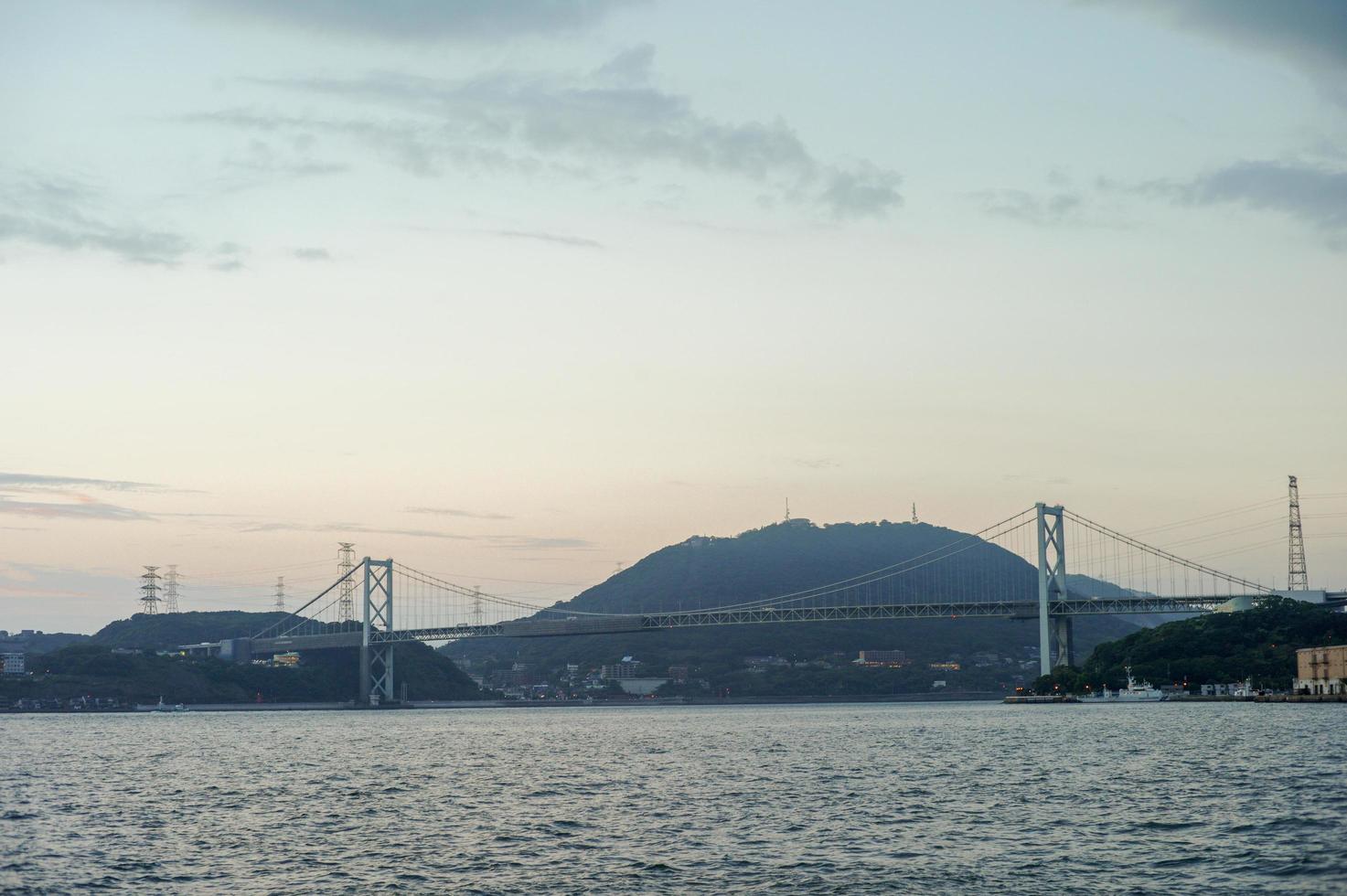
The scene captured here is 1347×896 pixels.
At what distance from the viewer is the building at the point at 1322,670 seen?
388ft

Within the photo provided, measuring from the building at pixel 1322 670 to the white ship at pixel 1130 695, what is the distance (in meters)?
20.6

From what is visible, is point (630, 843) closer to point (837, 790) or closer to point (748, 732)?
point (837, 790)

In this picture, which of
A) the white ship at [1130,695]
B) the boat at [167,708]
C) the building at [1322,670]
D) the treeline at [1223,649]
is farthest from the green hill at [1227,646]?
the boat at [167,708]

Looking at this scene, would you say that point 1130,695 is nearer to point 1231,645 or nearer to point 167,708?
point 1231,645

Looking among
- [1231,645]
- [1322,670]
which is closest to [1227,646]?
[1231,645]

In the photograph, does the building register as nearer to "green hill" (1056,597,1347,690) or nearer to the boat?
"green hill" (1056,597,1347,690)

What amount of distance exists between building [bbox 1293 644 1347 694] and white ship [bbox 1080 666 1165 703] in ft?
67.5

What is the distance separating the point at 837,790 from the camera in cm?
4628

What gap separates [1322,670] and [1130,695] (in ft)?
93.6

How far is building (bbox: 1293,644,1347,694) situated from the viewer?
11812 centimetres

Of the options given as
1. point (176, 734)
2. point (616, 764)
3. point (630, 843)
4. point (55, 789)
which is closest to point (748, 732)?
point (616, 764)

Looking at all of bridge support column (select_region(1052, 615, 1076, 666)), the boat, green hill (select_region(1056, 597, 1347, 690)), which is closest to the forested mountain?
green hill (select_region(1056, 597, 1347, 690))

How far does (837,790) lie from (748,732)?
5047 cm

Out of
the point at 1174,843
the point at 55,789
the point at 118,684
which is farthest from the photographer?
the point at 118,684
